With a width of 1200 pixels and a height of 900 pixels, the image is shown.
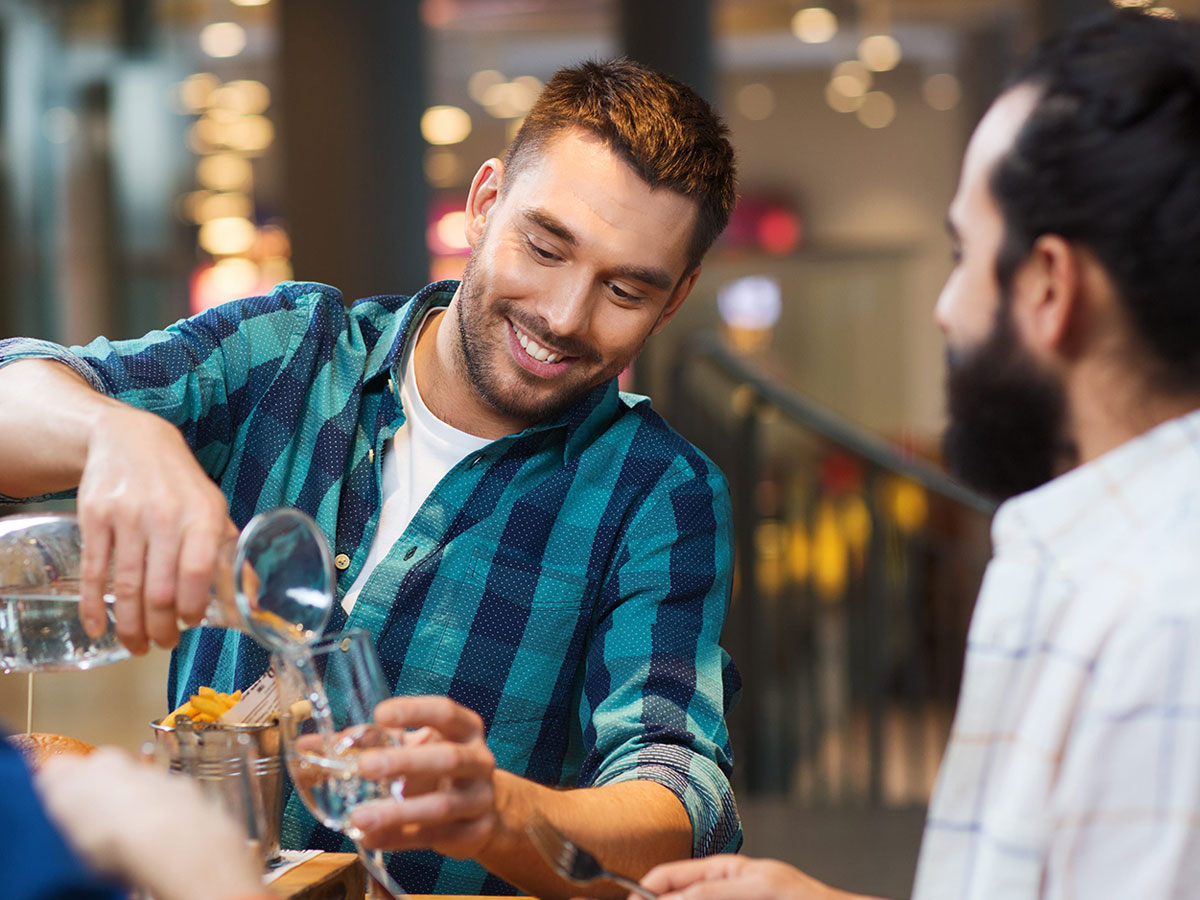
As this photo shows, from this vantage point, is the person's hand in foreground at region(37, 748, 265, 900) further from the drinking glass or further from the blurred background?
the blurred background

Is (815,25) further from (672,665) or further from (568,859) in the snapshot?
(568,859)

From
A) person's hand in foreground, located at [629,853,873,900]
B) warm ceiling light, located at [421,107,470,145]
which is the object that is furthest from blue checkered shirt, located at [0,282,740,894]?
warm ceiling light, located at [421,107,470,145]

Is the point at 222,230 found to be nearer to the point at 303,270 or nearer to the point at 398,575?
the point at 303,270

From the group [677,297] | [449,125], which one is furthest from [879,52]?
[677,297]

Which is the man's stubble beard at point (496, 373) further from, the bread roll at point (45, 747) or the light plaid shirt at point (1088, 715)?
the light plaid shirt at point (1088, 715)

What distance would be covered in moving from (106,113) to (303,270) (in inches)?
143

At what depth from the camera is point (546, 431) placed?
1599 millimetres

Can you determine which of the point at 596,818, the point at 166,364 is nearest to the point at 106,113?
the point at 166,364

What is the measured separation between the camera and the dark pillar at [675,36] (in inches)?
215

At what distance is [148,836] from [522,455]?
1.03 m

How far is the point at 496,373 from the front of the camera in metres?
1.56

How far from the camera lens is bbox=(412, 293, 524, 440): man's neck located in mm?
1629

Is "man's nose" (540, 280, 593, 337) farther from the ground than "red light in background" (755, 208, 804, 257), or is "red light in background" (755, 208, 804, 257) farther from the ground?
"man's nose" (540, 280, 593, 337)

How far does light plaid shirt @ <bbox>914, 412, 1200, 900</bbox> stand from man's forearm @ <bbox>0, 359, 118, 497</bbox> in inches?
31.1
